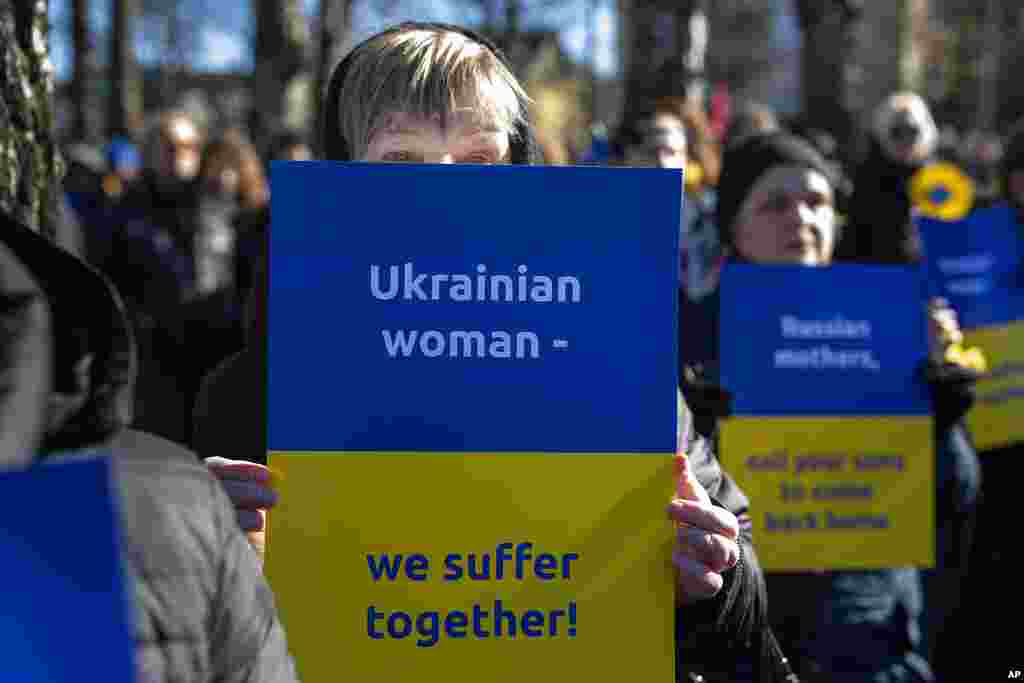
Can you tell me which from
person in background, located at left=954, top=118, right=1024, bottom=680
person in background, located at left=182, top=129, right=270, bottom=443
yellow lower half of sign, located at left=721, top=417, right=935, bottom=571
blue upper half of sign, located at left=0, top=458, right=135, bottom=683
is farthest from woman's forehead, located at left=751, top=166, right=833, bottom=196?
person in background, located at left=182, top=129, right=270, bottom=443

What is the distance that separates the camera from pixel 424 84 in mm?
2189

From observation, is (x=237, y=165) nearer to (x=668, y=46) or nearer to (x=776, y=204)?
(x=668, y=46)

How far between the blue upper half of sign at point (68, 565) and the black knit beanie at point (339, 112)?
122 centimetres

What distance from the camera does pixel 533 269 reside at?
1893mm

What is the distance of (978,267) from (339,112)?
267 cm

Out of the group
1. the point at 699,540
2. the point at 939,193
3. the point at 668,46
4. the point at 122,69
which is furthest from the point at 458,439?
the point at 122,69

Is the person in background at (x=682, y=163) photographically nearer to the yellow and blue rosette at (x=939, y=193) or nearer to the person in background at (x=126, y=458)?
the yellow and blue rosette at (x=939, y=193)

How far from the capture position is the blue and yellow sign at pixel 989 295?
4.23 meters

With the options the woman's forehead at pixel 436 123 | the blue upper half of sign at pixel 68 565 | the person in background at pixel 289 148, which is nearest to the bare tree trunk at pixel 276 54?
the person in background at pixel 289 148

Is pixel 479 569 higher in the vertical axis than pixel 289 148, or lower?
lower

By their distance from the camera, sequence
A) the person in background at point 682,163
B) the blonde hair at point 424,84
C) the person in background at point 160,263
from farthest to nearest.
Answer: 1. the person in background at point 160,263
2. the person in background at point 682,163
3. the blonde hair at point 424,84

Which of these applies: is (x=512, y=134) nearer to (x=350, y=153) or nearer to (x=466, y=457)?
(x=350, y=153)

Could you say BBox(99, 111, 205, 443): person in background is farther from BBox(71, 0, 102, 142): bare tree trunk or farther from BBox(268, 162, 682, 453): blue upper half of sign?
BBox(71, 0, 102, 142): bare tree trunk

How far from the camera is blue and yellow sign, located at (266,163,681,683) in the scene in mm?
1860
